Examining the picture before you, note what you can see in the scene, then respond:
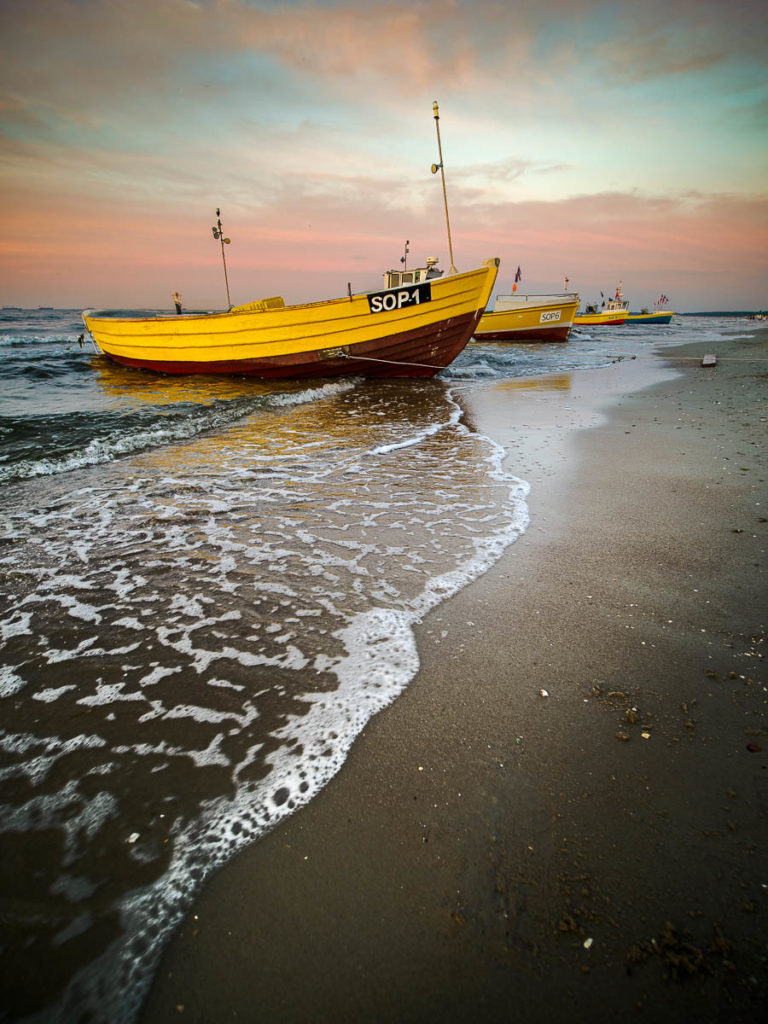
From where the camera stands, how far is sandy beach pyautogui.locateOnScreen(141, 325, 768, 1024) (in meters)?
1.24

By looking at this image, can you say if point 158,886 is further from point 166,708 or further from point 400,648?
point 400,648

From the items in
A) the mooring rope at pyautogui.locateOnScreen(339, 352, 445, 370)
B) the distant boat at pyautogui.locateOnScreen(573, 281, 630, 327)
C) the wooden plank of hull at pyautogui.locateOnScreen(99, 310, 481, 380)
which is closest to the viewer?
the wooden plank of hull at pyautogui.locateOnScreen(99, 310, 481, 380)

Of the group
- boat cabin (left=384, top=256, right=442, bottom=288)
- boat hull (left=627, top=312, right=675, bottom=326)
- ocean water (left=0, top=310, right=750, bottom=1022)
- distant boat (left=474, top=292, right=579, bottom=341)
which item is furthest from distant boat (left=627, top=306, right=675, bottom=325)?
ocean water (left=0, top=310, right=750, bottom=1022)

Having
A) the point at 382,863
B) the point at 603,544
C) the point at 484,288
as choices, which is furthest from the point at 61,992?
the point at 484,288

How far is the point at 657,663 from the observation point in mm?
2426

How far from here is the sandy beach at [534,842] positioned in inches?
48.9

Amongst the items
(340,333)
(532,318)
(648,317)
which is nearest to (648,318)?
(648,317)

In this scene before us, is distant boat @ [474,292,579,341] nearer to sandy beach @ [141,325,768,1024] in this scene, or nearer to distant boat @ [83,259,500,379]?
distant boat @ [83,259,500,379]

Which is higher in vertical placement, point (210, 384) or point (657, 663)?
point (210, 384)

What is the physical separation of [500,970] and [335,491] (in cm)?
469

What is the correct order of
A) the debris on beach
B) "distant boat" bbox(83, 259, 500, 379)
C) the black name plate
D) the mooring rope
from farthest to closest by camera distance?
the mooring rope < "distant boat" bbox(83, 259, 500, 379) < the black name plate < the debris on beach

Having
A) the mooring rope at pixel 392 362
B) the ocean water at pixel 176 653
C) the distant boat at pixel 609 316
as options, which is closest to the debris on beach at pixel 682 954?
the ocean water at pixel 176 653

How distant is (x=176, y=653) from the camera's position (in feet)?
9.03

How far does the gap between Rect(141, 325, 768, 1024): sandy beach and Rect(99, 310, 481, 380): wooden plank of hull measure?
476 inches
